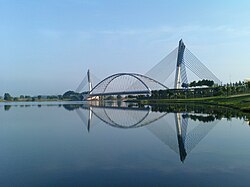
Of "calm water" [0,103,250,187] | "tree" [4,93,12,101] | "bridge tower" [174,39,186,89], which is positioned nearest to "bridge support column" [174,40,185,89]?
"bridge tower" [174,39,186,89]

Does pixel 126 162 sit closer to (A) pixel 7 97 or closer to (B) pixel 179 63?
(B) pixel 179 63

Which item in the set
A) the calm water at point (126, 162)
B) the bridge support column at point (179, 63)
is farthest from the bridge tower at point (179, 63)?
the calm water at point (126, 162)

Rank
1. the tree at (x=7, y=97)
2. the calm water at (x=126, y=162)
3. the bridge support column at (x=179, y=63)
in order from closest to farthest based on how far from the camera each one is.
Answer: the calm water at (x=126, y=162), the bridge support column at (x=179, y=63), the tree at (x=7, y=97)

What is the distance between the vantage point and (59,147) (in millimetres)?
13648

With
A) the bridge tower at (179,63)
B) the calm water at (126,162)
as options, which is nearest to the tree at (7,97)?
the bridge tower at (179,63)

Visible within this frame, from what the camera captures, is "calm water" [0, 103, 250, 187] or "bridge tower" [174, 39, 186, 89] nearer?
"calm water" [0, 103, 250, 187]

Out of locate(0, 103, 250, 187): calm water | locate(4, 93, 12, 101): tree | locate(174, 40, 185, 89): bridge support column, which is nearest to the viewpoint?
locate(0, 103, 250, 187): calm water

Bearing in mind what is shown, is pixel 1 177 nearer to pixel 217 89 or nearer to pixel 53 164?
pixel 53 164

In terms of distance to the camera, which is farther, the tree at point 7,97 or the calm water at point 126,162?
the tree at point 7,97

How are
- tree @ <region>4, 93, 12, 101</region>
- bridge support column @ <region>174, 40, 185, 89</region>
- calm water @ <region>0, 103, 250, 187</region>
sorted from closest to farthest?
1. calm water @ <region>0, 103, 250, 187</region>
2. bridge support column @ <region>174, 40, 185, 89</region>
3. tree @ <region>4, 93, 12, 101</region>

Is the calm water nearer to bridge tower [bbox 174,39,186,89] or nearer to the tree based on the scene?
bridge tower [bbox 174,39,186,89]

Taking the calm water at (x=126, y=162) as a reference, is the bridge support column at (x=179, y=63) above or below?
above

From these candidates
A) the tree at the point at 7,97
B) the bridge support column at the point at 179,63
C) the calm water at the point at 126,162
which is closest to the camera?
the calm water at the point at 126,162

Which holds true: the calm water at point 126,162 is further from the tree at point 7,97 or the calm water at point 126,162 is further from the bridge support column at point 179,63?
the tree at point 7,97
